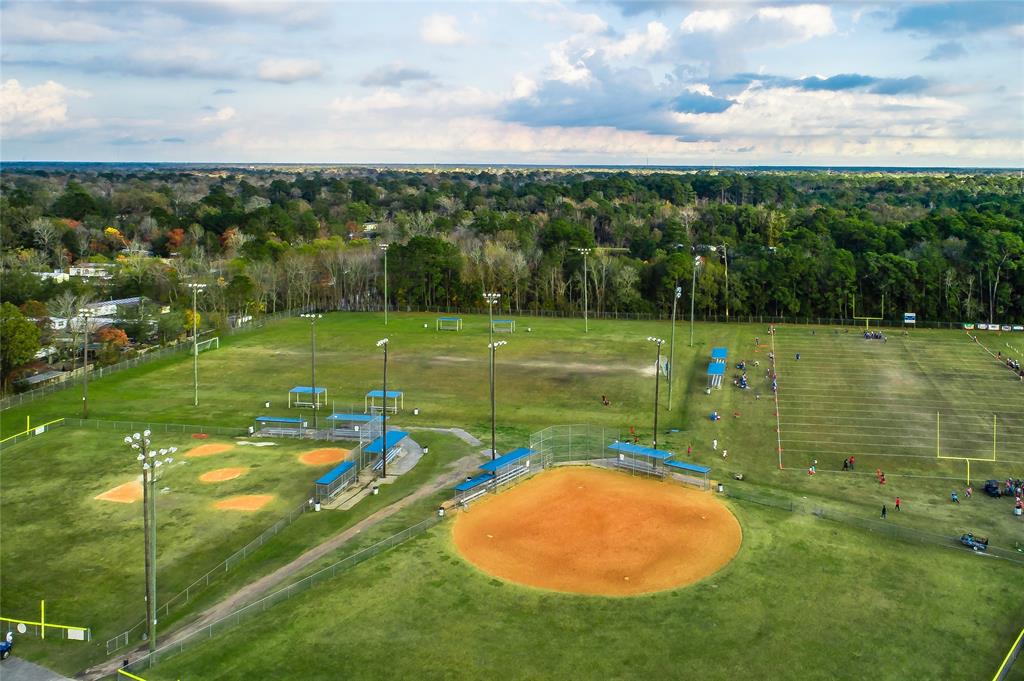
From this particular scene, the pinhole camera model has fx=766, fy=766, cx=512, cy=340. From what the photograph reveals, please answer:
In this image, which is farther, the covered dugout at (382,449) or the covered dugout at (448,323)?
the covered dugout at (448,323)

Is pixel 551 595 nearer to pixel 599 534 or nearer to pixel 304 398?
pixel 599 534

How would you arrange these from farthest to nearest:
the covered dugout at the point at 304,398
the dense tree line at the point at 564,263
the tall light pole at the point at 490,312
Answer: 1. the dense tree line at the point at 564,263
2. the tall light pole at the point at 490,312
3. the covered dugout at the point at 304,398

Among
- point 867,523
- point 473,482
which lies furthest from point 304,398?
point 867,523

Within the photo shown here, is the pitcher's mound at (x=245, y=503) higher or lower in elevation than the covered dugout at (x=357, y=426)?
lower

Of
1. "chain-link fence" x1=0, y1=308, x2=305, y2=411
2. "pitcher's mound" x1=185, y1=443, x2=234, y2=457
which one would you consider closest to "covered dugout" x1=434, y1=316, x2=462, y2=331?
"chain-link fence" x1=0, y1=308, x2=305, y2=411

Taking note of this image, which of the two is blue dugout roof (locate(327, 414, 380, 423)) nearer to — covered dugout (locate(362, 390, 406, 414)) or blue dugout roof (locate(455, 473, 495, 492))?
covered dugout (locate(362, 390, 406, 414))

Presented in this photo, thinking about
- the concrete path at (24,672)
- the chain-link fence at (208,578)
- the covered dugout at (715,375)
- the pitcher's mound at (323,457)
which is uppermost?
the covered dugout at (715,375)

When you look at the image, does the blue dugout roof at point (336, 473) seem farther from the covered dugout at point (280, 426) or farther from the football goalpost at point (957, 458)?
the football goalpost at point (957, 458)

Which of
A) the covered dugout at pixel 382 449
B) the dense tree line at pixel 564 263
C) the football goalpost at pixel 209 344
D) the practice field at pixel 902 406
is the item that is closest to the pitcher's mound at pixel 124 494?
the covered dugout at pixel 382 449
